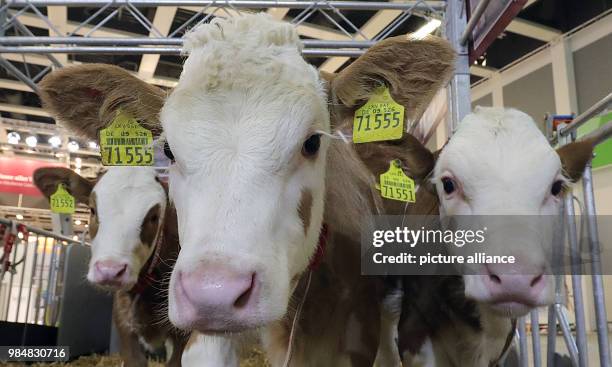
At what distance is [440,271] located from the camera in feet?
8.39

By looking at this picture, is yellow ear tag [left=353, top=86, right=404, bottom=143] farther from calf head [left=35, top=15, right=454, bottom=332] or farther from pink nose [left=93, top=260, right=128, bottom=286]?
pink nose [left=93, top=260, right=128, bottom=286]

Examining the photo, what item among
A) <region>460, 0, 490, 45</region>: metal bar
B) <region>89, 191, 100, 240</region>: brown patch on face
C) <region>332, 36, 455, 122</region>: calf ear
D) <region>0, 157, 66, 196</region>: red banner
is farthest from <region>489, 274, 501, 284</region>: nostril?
<region>0, 157, 66, 196</region>: red banner

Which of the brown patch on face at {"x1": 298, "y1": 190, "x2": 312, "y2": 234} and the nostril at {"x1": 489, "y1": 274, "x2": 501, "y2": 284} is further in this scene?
the nostril at {"x1": 489, "y1": 274, "x2": 501, "y2": 284}

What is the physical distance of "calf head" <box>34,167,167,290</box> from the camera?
334 centimetres

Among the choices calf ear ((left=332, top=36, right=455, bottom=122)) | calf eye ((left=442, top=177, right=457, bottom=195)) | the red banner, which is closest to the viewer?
calf ear ((left=332, top=36, right=455, bottom=122))

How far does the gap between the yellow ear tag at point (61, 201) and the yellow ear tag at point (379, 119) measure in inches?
126

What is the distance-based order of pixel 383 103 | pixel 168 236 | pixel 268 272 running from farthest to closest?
pixel 168 236 → pixel 383 103 → pixel 268 272

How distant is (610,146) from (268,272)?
26.9 feet

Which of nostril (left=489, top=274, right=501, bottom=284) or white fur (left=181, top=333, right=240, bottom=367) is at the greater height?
nostril (left=489, top=274, right=501, bottom=284)

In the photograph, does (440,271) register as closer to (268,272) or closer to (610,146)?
(268,272)

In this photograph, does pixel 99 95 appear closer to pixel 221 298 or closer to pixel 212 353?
pixel 212 353

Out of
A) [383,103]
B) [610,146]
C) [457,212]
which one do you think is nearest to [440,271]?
[457,212]

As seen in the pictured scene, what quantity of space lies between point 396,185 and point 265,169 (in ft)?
3.32

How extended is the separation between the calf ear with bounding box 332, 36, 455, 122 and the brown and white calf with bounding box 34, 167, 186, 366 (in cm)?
198
